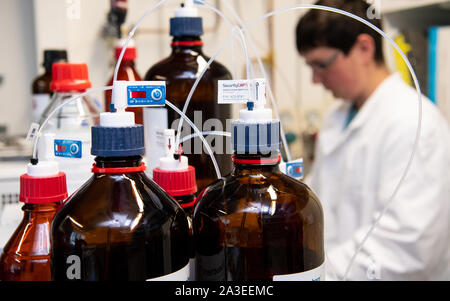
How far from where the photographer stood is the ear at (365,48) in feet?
5.68

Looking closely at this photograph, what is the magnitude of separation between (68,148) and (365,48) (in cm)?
152

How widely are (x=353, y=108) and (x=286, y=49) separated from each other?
429mm

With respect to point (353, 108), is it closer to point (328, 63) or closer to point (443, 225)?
point (328, 63)

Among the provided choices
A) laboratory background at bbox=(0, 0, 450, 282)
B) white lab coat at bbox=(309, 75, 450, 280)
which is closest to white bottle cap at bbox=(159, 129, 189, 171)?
laboratory background at bbox=(0, 0, 450, 282)

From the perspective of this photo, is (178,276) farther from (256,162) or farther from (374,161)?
(374,161)

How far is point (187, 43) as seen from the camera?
62cm

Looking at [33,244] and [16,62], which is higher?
[16,62]

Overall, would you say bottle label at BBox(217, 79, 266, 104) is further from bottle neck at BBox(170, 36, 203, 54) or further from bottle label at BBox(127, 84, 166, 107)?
bottle neck at BBox(170, 36, 203, 54)

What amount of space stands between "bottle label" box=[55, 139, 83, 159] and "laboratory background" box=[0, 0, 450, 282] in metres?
0.38

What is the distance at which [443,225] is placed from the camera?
1.51 metres

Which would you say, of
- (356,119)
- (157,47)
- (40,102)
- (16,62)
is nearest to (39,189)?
(40,102)

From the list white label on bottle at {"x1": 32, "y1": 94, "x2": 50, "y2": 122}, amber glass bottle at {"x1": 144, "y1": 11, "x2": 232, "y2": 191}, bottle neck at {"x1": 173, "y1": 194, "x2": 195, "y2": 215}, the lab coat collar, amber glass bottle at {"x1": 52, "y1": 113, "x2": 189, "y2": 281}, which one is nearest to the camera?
amber glass bottle at {"x1": 52, "y1": 113, "x2": 189, "y2": 281}

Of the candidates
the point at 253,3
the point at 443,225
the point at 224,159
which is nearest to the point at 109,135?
the point at 224,159

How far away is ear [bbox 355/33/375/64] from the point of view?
5.68 feet
